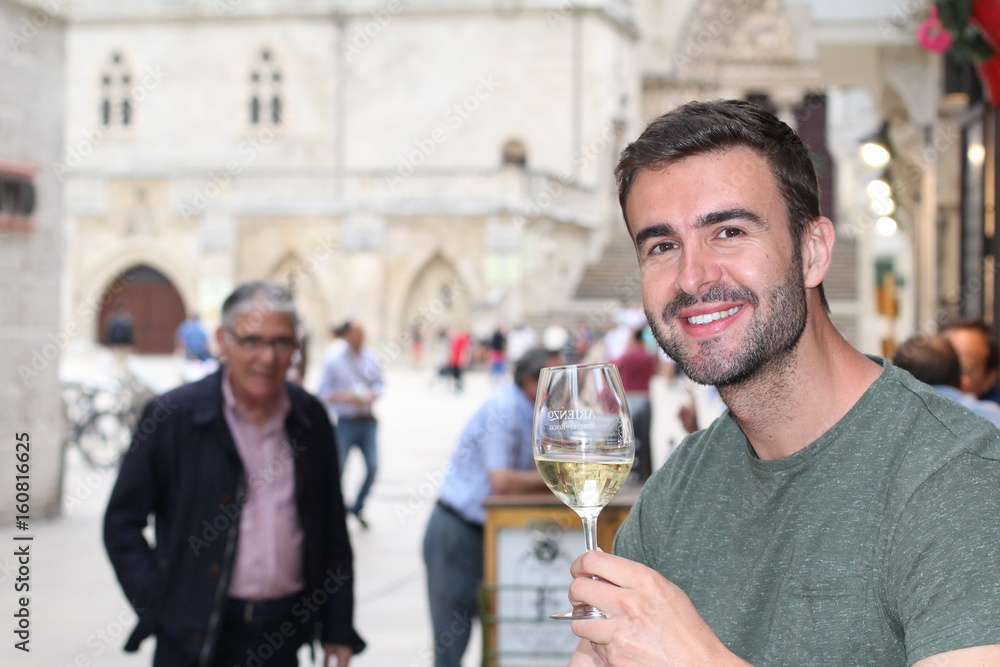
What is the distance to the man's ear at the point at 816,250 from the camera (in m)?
1.84

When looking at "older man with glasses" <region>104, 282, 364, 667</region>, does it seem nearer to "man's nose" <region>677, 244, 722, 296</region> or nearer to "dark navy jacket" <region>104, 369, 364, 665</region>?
"dark navy jacket" <region>104, 369, 364, 665</region>

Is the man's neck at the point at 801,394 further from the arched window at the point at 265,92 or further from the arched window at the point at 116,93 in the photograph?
the arched window at the point at 116,93

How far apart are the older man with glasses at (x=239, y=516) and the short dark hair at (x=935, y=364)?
96.8 inches

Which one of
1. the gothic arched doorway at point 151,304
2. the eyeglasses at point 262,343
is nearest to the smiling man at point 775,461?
the eyeglasses at point 262,343

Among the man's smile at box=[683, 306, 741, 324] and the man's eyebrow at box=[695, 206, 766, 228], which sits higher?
the man's eyebrow at box=[695, 206, 766, 228]

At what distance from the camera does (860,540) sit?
1637 millimetres

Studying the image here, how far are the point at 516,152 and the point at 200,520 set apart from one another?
36979mm

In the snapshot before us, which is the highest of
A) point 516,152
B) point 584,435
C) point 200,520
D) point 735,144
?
point 516,152

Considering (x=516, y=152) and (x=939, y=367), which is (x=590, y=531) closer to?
(x=939, y=367)

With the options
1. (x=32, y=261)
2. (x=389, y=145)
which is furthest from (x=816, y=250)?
(x=389, y=145)

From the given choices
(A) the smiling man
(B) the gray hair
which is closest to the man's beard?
(A) the smiling man

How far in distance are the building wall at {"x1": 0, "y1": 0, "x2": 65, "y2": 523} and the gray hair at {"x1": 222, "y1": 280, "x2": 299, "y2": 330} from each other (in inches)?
244

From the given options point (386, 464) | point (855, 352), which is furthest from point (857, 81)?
point (855, 352)

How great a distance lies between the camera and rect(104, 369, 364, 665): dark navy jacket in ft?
12.5
